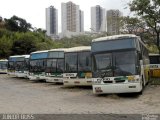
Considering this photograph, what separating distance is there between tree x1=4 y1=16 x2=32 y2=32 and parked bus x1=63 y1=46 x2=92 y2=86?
67.7m

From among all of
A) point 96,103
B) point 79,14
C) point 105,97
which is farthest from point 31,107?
point 79,14

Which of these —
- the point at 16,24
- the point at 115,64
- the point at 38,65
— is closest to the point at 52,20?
the point at 16,24

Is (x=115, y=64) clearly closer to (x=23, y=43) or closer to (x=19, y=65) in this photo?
(x=19, y=65)

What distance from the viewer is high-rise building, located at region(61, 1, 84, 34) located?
9869 cm

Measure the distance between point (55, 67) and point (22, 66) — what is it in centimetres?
1106

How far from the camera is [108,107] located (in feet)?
43.7

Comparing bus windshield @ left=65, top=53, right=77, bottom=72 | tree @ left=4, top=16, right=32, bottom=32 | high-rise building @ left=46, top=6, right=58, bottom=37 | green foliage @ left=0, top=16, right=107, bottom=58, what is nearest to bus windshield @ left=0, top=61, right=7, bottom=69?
green foliage @ left=0, top=16, right=107, bottom=58

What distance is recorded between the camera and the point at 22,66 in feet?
121

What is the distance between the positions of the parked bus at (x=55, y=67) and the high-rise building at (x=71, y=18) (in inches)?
2799

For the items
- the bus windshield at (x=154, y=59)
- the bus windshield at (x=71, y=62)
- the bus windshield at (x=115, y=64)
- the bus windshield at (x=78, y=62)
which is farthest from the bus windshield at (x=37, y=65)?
the bus windshield at (x=115, y=64)

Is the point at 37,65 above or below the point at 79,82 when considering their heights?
above

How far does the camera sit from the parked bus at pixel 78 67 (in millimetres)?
21125

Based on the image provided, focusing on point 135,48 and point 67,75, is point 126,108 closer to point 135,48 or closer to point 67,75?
point 135,48

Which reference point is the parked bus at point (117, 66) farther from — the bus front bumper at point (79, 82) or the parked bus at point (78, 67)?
the bus front bumper at point (79, 82)
